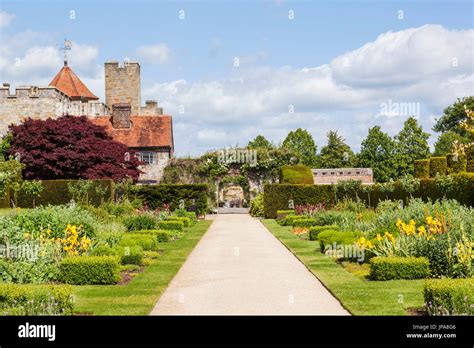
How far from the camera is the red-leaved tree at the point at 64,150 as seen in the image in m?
41.1

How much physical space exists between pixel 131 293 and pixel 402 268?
4810mm

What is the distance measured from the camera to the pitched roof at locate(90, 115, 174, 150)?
2022 inches

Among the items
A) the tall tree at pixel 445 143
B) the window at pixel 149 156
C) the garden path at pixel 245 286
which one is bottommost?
the garden path at pixel 245 286

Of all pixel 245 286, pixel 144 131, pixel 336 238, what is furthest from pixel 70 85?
pixel 245 286

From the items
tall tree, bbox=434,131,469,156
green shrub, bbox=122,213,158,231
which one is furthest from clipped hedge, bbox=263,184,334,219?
tall tree, bbox=434,131,469,156

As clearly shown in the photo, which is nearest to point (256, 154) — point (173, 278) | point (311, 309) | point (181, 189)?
point (181, 189)

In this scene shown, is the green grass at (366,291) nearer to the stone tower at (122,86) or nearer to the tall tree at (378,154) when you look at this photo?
the stone tower at (122,86)

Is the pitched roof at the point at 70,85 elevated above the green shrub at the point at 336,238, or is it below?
above

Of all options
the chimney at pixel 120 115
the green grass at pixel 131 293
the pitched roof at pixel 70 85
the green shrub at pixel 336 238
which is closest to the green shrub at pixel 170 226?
the green shrub at pixel 336 238

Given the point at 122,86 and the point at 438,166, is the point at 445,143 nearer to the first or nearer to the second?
the point at 122,86

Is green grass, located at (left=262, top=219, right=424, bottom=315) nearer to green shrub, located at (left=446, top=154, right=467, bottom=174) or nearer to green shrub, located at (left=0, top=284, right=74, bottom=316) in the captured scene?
green shrub, located at (left=0, top=284, right=74, bottom=316)
